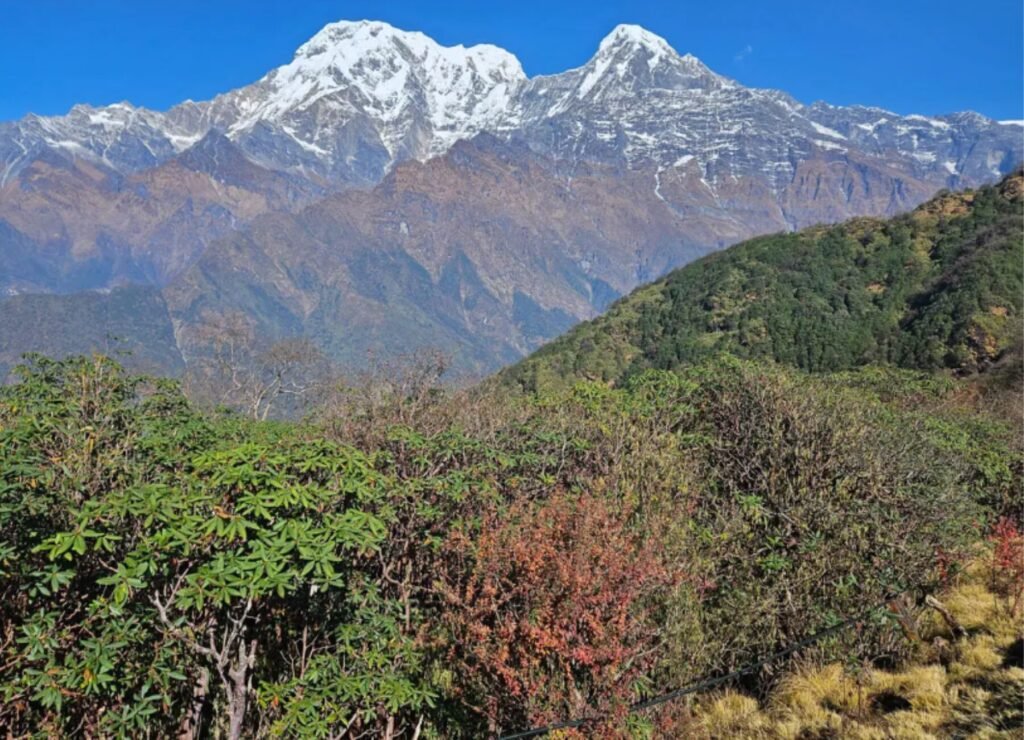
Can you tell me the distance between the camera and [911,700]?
8883mm

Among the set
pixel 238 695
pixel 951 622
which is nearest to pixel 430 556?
pixel 238 695

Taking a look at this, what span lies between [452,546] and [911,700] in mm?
6395

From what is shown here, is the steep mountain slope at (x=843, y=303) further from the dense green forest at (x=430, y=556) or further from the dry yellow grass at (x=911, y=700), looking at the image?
the dry yellow grass at (x=911, y=700)

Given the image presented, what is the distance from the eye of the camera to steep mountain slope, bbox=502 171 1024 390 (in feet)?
209

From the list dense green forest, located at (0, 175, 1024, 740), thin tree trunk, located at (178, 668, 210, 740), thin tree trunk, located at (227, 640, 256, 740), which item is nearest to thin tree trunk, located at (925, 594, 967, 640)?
dense green forest, located at (0, 175, 1024, 740)

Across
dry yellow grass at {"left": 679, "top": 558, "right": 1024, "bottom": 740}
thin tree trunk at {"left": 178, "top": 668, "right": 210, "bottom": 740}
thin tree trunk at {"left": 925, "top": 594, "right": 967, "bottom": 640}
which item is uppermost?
thin tree trunk at {"left": 178, "top": 668, "right": 210, "bottom": 740}

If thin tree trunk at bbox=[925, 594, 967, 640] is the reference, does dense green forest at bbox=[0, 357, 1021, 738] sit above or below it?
above

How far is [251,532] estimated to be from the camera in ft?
21.6

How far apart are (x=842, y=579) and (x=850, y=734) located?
8.62 ft

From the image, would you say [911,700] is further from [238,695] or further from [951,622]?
[238,695]

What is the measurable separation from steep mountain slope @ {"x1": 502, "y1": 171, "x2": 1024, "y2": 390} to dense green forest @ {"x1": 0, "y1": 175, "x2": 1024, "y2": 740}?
50.8 metres

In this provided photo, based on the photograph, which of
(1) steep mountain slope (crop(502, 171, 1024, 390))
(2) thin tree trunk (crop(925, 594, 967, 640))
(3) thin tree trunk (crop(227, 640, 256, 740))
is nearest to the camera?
(3) thin tree trunk (crop(227, 640, 256, 740))

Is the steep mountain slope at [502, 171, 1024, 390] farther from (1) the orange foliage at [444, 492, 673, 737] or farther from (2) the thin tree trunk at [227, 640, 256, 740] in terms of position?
(2) the thin tree trunk at [227, 640, 256, 740]

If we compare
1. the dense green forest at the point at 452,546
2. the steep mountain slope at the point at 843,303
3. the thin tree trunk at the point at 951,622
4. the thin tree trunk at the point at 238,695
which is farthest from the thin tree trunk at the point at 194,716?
the steep mountain slope at the point at 843,303
